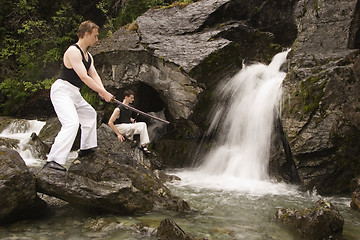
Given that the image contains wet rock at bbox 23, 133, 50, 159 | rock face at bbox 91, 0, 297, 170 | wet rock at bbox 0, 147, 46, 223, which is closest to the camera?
wet rock at bbox 0, 147, 46, 223

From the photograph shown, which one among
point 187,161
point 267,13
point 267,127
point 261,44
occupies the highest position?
point 267,13

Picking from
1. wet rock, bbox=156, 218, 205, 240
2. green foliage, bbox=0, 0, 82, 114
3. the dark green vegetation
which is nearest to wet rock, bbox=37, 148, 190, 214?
wet rock, bbox=156, 218, 205, 240

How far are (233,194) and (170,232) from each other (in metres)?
3.53

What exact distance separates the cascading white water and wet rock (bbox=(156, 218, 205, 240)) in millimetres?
4111

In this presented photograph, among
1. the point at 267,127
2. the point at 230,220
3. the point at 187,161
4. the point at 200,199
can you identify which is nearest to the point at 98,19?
the point at 187,161

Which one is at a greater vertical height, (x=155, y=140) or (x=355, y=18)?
(x=355, y=18)

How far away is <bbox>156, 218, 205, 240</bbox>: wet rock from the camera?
4348 mm

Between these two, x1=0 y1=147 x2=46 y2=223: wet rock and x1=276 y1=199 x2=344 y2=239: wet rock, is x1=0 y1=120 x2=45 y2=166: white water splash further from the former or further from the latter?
x1=276 y1=199 x2=344 y2=239: wet rock

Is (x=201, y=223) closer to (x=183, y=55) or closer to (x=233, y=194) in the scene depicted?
(x=233, y=194)

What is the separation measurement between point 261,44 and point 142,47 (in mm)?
5114

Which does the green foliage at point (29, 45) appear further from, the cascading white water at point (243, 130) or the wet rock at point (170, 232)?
the wet rock at point (170, 232)

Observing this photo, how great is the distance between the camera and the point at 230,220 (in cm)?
575

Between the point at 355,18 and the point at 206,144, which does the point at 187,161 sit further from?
the point at 355,18

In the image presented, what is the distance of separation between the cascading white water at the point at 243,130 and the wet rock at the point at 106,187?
288 centimetres
